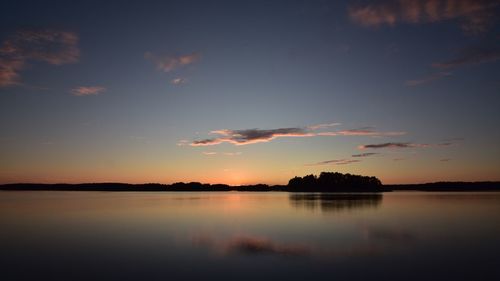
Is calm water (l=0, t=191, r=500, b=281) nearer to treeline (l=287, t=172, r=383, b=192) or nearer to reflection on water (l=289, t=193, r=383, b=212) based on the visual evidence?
reflection on water (l=289, t=193, r=383, b=212)

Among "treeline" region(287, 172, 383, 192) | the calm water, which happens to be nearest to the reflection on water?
the calm water

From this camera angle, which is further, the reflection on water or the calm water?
the reflection on water

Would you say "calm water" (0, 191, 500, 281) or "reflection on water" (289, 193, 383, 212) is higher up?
"reflection on water" (289, 193, 383, 212)

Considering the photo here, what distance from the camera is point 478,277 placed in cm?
1569

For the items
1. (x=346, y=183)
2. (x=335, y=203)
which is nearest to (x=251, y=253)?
(x=335, y=203)

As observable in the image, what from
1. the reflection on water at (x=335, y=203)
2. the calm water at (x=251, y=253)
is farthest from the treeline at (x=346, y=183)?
the calm water at (x=251, y=253)

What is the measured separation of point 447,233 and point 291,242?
1370 cm

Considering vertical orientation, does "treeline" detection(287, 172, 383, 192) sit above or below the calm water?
above

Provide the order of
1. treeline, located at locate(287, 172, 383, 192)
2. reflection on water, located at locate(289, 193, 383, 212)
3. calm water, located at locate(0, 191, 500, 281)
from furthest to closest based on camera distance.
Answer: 1. treeline, located at locate(287, 172, 383, 192)
2. reflection on water, located at locate(289, 193, 383, 212)
3. calm water, located at locate(0, 191, 500, 281)

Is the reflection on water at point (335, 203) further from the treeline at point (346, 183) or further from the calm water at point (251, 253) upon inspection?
the treeline at point (346, 183)

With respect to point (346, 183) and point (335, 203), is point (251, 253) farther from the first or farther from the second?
point (346, 183)

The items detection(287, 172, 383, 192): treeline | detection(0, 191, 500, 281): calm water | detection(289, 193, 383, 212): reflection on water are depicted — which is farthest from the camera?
detection(287, 172, 383, 192): treeline

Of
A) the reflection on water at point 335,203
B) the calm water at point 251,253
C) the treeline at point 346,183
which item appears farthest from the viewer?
the treeline at point 346,183

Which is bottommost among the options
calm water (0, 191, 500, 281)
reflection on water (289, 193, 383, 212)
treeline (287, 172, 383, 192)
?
calm water (0, 191, 500, 281)
